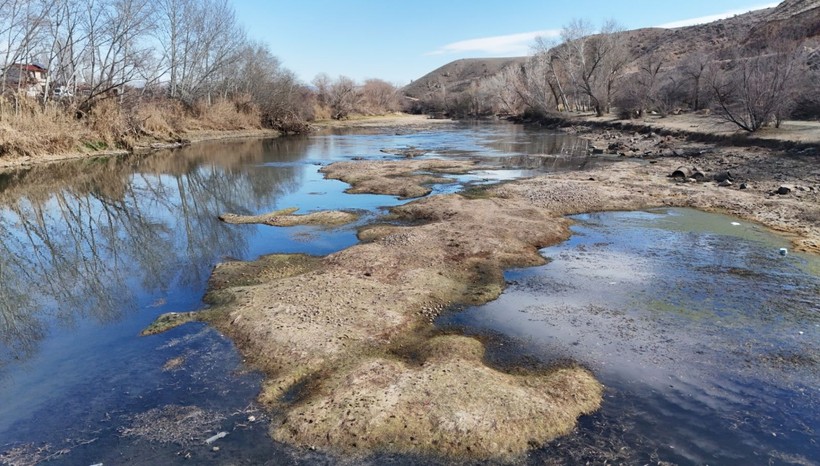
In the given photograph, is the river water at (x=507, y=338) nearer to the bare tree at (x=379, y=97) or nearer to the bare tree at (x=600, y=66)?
the bare tree at (x=600, y=66)

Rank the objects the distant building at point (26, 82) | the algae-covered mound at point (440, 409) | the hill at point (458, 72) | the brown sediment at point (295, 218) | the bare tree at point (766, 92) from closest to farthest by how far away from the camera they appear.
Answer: the algae-covered mound at point (440, 409) < the brown sediment at point (295, 218) < the bare tree at point (766, 92) < the distant building at point (26, 82) < the hill at point (458, 72)

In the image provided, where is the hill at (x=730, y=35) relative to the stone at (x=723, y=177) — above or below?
above

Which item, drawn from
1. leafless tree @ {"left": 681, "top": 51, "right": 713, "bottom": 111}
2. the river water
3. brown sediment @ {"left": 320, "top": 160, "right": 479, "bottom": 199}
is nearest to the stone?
the river water

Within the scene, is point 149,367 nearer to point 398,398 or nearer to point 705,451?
point 398,398

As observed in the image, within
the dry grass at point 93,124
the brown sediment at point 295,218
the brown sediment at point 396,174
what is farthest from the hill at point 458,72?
the brown sediment at point 295,218

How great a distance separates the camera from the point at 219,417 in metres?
5.62

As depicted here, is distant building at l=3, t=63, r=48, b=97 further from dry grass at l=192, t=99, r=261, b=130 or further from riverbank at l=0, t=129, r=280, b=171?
dry grass at l=192, t=99, r=261, b=130

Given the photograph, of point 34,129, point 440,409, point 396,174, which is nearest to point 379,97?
point 34,129

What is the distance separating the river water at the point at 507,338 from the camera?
525cm

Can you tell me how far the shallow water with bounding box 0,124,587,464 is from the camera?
5.32 metres

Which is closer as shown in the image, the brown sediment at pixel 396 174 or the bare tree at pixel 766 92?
the brown sediment at pixel 396 174

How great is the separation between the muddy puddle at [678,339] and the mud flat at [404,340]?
0.47m

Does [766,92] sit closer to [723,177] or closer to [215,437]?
[723,177]

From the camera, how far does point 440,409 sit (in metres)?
5.53
